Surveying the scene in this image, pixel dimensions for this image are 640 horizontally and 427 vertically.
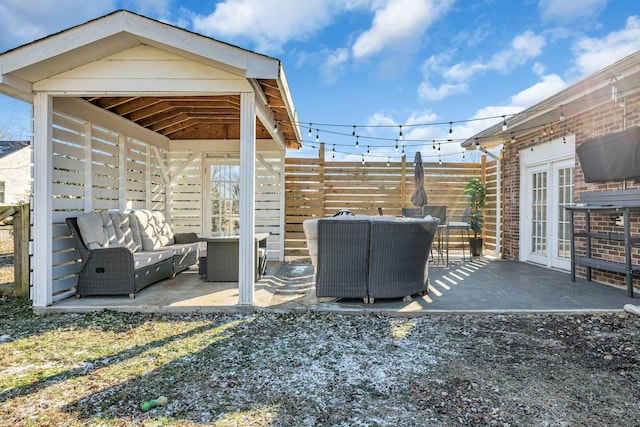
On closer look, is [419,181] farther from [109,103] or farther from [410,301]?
[109,103]

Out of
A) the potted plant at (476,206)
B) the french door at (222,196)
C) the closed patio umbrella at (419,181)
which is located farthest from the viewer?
the potted plant at (476,206)

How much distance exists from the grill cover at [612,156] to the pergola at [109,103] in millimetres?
4329

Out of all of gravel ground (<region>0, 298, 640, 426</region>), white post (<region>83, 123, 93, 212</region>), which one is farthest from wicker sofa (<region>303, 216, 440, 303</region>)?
white post (<region>83, 123, 93, 212</region>)

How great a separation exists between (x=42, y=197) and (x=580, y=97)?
6473mm

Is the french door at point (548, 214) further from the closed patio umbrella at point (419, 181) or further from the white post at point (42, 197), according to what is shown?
the white post at point (42, 197)

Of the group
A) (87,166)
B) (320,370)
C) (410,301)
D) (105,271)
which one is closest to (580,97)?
(410,301)

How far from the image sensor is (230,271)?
5.37 m

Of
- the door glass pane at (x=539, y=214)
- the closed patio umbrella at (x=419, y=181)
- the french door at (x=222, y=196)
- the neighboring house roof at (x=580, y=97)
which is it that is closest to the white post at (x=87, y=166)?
the french door at (x=222, y=196)

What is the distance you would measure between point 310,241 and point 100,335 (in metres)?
2.16

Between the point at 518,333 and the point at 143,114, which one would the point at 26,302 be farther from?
the point at 518,333

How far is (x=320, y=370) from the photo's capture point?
8.55ft

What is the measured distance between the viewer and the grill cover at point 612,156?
4773 mm

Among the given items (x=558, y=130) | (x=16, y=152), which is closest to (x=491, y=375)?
(x=558, y=130)

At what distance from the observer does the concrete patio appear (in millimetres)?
4043
